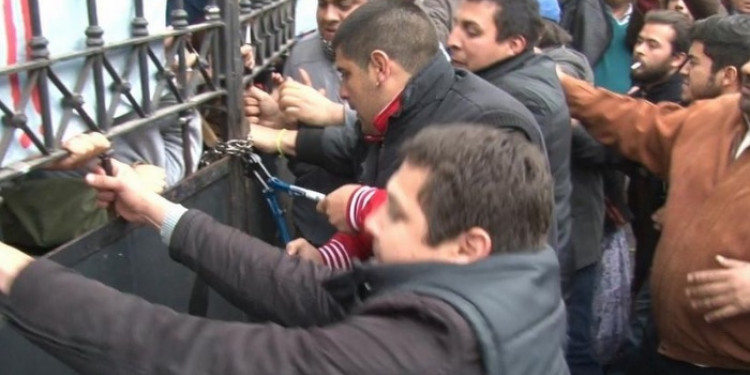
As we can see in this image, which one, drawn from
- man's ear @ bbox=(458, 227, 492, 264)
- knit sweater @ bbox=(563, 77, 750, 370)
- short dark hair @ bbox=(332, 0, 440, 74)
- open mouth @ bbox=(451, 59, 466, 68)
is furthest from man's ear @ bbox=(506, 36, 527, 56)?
man's ear @ bbox=(458, 227, 492, 264)

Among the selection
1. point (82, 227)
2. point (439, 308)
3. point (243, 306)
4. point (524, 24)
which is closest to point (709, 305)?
point (524, 24)

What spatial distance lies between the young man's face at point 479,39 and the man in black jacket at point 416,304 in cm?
163

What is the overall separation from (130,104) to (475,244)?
4.12ft

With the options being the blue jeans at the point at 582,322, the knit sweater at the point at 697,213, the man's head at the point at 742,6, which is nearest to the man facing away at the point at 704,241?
the knit sweater at the point at 697,213

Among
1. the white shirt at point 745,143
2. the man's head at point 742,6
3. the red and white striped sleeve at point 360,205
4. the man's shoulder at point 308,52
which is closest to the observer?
the red and white striped sleeve at point 360,205

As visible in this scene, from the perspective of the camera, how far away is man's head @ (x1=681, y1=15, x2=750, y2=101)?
132 inches

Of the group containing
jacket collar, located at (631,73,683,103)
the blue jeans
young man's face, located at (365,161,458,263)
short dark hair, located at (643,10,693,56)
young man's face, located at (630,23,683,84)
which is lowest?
the blue jeans

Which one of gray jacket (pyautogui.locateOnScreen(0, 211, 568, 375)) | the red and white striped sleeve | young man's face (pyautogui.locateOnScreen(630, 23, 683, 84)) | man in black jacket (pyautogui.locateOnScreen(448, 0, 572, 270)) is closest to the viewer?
gray jacket (pyautogui.locateOnScreen(0, 211, 568, 375))

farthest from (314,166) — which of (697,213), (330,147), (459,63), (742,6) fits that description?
(742,6)

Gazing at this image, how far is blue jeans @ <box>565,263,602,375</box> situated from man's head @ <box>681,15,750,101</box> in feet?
2.79

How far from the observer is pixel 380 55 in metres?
2.56

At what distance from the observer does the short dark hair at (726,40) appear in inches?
132

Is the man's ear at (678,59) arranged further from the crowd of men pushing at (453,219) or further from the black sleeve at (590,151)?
the black sleeve at (590,151)

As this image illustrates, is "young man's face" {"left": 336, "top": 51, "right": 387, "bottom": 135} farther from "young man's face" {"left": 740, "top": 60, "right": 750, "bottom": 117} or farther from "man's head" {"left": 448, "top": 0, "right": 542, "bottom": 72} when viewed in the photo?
"young man's face" {"left": 740, "top": 60, "right": 750, "bottom": 117}
